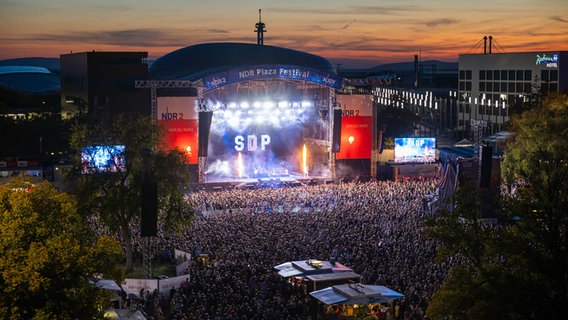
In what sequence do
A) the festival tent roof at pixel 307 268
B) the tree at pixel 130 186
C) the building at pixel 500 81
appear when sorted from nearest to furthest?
the festival tent roof at pixel 307 268 → the tree at pixel 130 186 → the building at pixel 500 81

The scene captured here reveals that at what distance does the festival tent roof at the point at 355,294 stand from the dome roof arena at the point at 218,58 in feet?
166

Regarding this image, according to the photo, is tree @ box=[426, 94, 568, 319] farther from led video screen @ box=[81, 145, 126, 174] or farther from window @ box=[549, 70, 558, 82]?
window @ box=[549, 70, 558, 82]

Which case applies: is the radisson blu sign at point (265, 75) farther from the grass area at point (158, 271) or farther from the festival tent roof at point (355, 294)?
the festival tent roof at point (355, 294)

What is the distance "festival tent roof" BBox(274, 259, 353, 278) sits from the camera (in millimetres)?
22016

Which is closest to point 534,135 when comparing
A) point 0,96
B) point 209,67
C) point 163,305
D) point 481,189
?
point 481,189

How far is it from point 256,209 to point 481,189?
9887mm

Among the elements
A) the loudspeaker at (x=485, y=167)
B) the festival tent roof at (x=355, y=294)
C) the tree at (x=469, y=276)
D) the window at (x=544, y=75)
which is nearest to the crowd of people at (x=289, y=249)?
the festival tent roof at (x=355, y=294)

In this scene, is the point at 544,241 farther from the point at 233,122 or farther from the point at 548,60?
the point at 548,60

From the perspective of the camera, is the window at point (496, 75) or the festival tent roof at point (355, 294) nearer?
the festival tent roof at point (355, 294)

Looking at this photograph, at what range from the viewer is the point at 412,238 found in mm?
27250

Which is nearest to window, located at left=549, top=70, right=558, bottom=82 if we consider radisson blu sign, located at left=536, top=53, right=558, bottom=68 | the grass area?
radisson blu sign, located at left=536, top=53, right=558, bottom=68

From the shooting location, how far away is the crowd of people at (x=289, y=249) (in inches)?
788

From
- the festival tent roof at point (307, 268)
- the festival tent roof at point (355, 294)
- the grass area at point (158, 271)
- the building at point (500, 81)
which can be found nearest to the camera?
the festival tent roof at point (355, 294)

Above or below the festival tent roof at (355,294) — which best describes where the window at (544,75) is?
above
